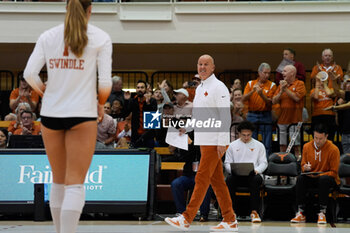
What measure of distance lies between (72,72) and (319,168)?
21.6ft

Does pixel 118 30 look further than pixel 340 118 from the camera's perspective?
Yes

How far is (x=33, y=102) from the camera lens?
1352cm

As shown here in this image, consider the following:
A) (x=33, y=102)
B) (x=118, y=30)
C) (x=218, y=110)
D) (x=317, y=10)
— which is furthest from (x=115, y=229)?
(x=317, y=10)

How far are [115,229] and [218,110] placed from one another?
1973mm

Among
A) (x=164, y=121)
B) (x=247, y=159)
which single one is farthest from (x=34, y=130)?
(x=247, y=159)

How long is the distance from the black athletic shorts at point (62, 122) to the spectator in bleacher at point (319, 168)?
6.13 metres

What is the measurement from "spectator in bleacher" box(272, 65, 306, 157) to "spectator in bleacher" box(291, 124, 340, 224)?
1.71 metres

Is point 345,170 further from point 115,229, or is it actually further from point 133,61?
point 133,61

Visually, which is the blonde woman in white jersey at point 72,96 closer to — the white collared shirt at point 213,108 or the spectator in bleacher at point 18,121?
the white collared shirt at point 213,108

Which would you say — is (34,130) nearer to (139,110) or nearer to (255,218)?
(139,110)

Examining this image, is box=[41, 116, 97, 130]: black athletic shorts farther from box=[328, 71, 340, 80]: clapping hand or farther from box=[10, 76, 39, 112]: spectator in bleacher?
box=[10, 76, 39, 112]: spectator in bleacher

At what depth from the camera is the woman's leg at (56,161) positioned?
4445mm

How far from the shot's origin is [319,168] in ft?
33.2

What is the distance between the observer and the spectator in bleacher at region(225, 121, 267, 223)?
10.0 m
